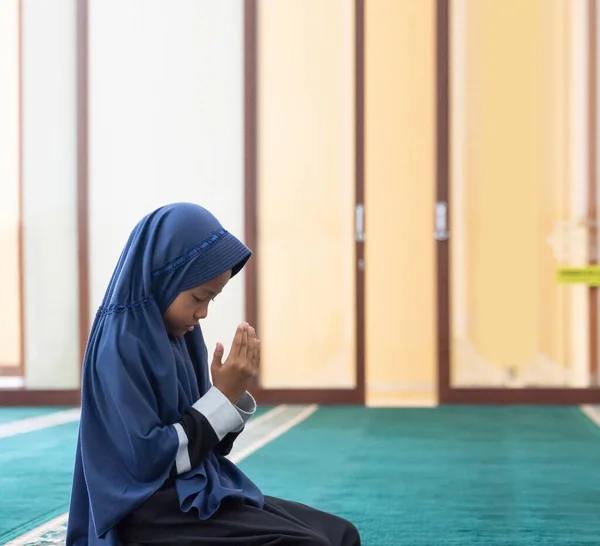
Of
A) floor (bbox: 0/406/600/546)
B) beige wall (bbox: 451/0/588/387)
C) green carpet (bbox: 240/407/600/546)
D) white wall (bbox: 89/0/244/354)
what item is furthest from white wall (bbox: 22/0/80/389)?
beige wall (bbox: 451/0/588/387)

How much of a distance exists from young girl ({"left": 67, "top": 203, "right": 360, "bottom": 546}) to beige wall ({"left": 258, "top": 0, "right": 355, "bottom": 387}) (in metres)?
3.64

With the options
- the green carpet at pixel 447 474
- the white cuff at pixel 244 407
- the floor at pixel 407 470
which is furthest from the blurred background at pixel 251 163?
the white cuff at pixel 244 407

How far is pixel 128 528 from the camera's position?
1533mm

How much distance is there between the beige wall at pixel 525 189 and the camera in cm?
509

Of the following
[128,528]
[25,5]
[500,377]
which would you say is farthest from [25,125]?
[128,528]

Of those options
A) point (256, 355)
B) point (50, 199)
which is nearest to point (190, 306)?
point (256, 355)

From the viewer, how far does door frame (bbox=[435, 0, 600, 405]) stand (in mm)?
5055

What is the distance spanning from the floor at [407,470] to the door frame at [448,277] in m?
0.16

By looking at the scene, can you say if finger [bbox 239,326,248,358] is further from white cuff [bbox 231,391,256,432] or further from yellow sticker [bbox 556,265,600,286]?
yellow sticker [bbox 556,265,600,286]

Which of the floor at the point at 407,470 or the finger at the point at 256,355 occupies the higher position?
the finger at the point at 256,355

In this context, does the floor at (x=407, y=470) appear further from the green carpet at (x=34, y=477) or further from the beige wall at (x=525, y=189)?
the beige wall at (x=525, y=189)

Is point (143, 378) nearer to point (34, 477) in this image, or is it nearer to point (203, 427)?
point (203, 427)

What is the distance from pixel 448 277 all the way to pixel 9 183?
249 cm

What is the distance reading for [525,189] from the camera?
5098 mm
